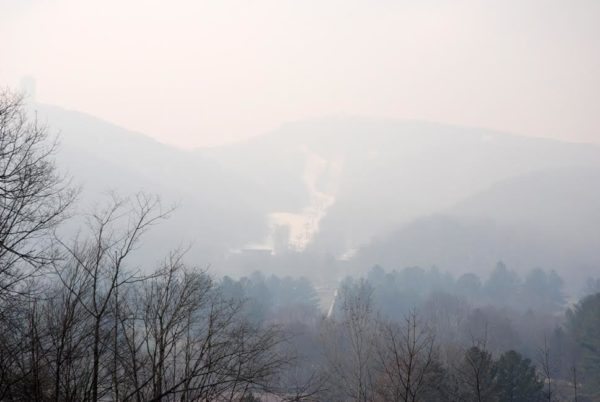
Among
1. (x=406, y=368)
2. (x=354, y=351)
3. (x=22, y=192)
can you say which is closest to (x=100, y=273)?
(x=22, y=192)

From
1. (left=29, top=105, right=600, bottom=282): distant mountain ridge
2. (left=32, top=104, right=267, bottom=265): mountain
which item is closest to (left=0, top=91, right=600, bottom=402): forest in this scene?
(left=29, top=105, right=600, bottom=282): distant mountain ridge

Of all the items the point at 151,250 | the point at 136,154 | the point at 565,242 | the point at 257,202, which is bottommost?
the point at 151,250

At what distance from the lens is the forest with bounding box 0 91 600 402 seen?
4559mm

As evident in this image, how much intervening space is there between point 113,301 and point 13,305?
0.87 metres

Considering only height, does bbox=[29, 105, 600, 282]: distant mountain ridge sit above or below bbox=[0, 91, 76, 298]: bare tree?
above

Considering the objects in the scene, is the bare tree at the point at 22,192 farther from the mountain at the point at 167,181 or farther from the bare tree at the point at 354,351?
the mountain at the point at 167,181

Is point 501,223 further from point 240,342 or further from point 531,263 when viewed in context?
point 240,342

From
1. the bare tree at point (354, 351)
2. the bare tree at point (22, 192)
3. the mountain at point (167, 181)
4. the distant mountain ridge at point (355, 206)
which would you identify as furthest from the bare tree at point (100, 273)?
the mountain at point (167, 181)

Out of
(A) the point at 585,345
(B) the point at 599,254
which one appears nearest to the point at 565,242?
(B) the point at 599,254

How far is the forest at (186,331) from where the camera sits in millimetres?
4559

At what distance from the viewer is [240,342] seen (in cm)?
473

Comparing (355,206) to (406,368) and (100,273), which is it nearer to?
(406,368)

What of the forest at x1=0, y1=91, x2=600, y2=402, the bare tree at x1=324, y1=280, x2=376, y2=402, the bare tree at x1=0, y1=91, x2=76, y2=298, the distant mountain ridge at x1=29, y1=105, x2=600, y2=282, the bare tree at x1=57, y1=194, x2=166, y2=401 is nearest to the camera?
the bare tree at x1=57, y1=194, x2=166, y2=401

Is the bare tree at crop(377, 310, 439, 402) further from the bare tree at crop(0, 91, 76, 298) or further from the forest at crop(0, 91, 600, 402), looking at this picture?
the bare tree at crop(0, 91, 76, 298)
